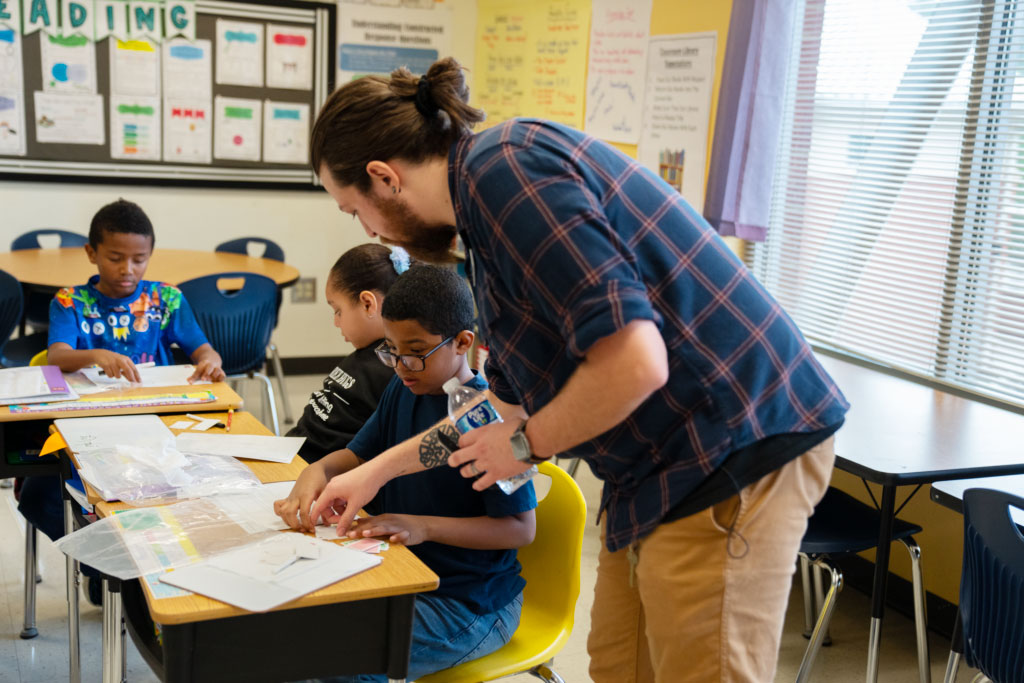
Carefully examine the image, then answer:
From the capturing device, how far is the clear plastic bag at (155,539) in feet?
4.12

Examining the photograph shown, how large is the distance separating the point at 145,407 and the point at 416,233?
1.12m

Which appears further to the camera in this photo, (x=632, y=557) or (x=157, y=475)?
(x=157, y=475)

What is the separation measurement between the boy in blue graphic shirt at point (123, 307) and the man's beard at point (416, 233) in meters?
1.42

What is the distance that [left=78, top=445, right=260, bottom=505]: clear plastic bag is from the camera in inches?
60.2

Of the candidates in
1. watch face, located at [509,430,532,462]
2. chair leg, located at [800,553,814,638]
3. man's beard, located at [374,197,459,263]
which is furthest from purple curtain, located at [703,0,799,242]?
watch face, located at [509,430,532,462]

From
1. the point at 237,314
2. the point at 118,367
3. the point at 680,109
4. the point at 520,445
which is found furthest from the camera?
the point at 680,109

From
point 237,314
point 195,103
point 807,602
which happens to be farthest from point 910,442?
point 195,103

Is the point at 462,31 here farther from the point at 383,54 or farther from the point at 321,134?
the point at 321,134

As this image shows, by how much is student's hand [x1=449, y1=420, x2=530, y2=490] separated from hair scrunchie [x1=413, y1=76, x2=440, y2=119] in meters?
0.39

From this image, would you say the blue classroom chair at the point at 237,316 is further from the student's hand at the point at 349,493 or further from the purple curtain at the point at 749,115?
the student's hand at the point at 349,493

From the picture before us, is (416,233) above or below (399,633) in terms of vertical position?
above

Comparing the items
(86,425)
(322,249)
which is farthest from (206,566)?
(322,249)

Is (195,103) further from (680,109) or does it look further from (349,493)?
(349,493)

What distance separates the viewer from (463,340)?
1670mm
